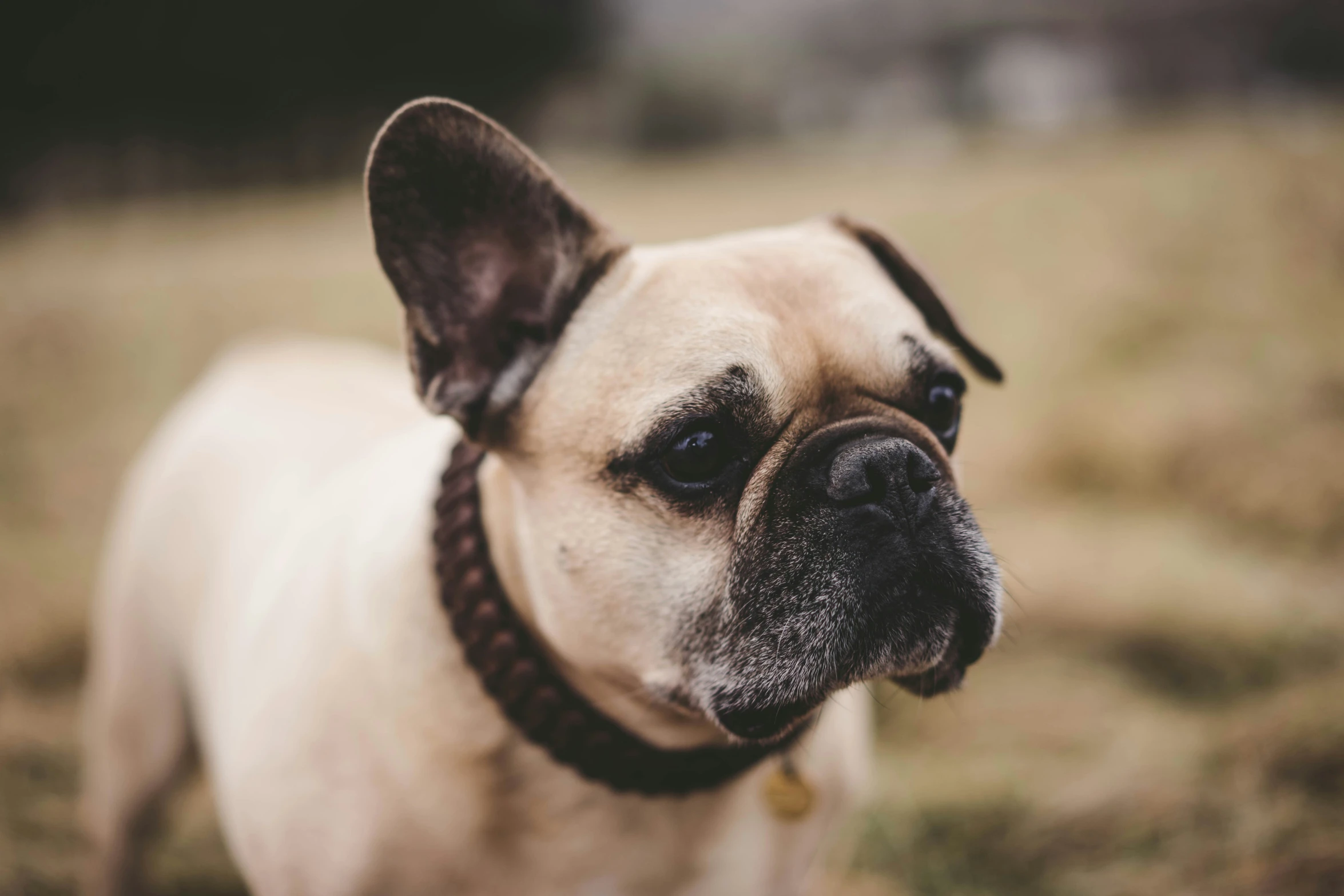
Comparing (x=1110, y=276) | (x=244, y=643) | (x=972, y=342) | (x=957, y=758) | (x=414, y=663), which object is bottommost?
(x=957, y=758)

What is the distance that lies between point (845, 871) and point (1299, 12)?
7.83m

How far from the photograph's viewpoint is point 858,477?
1.37 metres

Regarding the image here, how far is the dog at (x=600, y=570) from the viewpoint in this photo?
1.43 m

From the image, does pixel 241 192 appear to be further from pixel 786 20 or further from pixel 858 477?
pixel 858 477

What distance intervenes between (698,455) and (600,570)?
256 mm

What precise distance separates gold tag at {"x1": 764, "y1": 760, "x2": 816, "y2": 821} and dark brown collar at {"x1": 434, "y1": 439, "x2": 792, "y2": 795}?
18cm

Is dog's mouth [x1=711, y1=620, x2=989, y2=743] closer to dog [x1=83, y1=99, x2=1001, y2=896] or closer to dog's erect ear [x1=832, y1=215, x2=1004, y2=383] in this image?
dog [x1=83, y1=99, x2=1001, y2=896]

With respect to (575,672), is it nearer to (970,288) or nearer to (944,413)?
(944,413)

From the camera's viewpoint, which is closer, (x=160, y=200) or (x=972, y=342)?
(x=972, y=342)

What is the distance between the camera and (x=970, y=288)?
615 centimetres

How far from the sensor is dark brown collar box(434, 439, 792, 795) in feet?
5.18

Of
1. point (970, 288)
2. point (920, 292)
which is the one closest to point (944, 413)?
point (920, 292)

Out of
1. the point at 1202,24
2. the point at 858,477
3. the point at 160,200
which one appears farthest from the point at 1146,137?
the point at 160,200

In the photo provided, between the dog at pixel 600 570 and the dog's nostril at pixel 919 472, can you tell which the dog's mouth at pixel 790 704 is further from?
the dog's nostril at pixel 919 472
